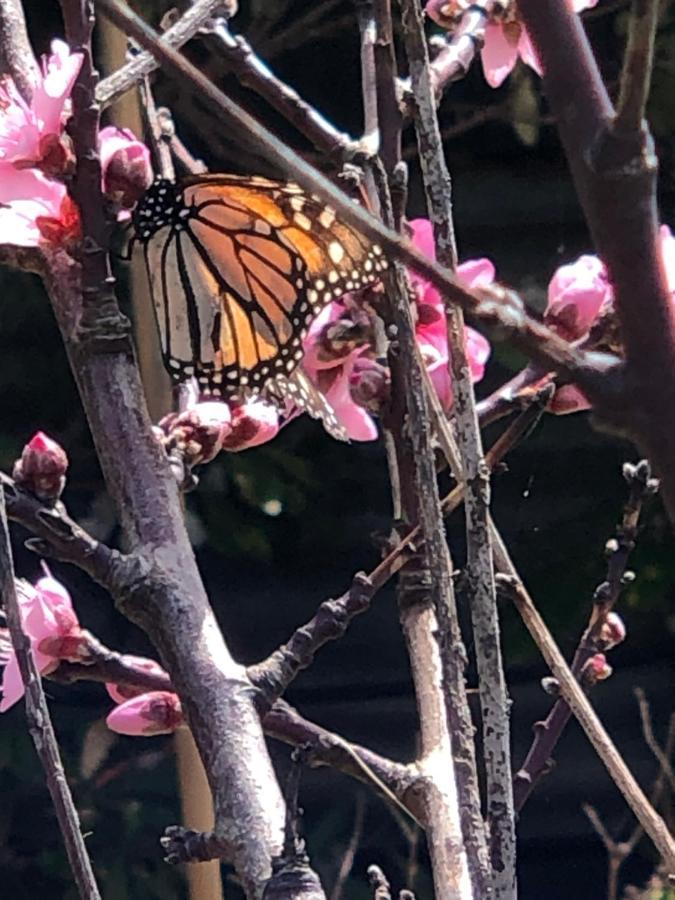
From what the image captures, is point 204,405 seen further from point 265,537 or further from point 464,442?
point 265,537

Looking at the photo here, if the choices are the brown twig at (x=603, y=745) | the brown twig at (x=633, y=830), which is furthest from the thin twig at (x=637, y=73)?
the brown twig at (x=633, y=830)

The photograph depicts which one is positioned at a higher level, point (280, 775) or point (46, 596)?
point (280, 775)

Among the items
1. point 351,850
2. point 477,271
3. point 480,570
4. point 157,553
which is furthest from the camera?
point 351,850

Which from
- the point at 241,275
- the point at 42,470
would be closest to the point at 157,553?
the point at 42,470

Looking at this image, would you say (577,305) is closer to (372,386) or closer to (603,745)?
(372,386)

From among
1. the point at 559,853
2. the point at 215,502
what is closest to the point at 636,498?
the point at 215,502

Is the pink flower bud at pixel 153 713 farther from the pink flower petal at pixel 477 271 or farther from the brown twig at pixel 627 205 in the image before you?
the brown twig at pixel 627 205
